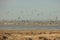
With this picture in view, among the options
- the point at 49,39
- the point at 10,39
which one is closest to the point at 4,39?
the point at 10,39

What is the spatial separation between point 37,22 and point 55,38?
17.9 m

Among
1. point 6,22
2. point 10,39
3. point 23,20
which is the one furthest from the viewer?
point 6,22

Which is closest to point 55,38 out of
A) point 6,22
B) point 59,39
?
point 59,39

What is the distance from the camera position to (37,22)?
34688 millimetres

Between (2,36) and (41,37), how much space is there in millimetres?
2877

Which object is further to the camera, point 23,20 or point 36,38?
point 23,20

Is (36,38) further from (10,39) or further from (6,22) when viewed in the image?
(6,22)

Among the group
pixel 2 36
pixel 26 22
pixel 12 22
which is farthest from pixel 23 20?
pixel 2 36

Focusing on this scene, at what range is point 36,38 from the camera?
16672 millimetres

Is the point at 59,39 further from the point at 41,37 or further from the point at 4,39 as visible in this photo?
the point at 4,39

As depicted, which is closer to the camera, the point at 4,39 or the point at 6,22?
the point at 4,39

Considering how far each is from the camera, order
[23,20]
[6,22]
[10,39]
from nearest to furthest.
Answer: [10,39] → [23,20] → [6,22]

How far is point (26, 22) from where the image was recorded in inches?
1329

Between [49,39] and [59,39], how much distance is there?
0.77 meters
